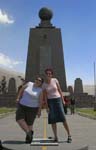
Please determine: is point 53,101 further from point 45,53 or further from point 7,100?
point 45,53

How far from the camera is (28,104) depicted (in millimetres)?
11531

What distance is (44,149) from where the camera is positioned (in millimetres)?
10211

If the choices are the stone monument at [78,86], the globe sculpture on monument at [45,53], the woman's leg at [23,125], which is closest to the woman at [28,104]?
the woman's leg at [23,125]

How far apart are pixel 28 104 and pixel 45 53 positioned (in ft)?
233

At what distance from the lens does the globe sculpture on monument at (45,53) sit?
8162cm

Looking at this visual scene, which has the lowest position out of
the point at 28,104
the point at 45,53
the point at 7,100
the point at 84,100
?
the point at 28,104

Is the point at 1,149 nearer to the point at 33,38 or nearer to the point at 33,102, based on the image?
the point at 33,102

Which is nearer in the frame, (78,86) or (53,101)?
(53,101)

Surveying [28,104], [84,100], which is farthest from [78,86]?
[28,104]

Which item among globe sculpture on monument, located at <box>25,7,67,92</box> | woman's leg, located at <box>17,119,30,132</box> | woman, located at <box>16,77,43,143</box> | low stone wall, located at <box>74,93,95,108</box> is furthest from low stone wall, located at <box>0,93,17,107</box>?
woman's leg, located at <box>17,119,30,132</box>

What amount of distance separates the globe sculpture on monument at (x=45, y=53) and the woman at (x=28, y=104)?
69.4 meters

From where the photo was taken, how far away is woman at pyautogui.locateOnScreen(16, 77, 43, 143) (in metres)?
11.5

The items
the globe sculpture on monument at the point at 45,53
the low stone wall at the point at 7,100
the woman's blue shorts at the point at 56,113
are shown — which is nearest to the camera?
the woman's blue shorts at the point at 56,113

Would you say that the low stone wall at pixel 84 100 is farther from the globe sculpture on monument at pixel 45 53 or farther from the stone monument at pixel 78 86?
the stone monument at pixel 78 86
